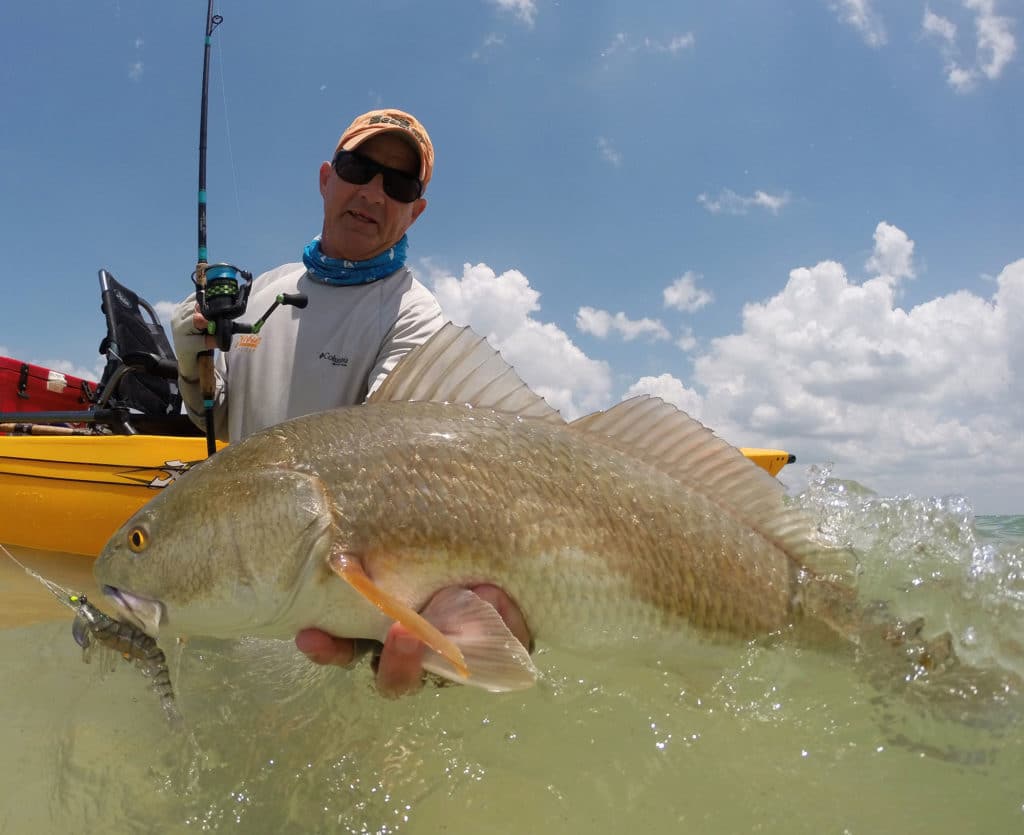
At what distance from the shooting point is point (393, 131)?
393cm

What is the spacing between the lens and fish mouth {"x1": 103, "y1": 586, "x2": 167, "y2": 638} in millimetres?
2160

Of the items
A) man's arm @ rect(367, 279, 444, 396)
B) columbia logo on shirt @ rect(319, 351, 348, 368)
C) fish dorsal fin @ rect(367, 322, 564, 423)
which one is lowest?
fish dorsal fin @ rect(367, 322, 564, 423)

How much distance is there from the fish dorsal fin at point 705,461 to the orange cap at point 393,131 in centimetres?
224

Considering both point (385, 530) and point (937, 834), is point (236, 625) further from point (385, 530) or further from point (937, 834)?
point (937, 834)

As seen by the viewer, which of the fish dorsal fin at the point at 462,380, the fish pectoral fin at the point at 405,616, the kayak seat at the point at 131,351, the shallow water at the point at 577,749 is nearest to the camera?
the fish pectoral fin at the point at 405,616

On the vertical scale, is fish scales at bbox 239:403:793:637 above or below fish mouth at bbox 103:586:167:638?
above

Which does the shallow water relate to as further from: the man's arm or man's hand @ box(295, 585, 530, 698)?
the man's arm

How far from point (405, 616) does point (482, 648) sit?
0.25 metres

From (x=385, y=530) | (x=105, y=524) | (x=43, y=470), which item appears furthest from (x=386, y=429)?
(x=43, y=470)

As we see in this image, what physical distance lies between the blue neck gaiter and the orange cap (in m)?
0.52

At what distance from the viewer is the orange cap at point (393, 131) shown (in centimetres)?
393

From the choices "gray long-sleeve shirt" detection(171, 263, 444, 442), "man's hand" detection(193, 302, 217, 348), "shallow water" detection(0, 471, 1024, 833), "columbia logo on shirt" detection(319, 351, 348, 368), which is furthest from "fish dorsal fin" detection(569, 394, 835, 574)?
"man's hand" detection(193, 302, 217, 348)

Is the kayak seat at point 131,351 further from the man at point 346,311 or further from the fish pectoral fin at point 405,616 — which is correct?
the fish pectoral fin at point 405,616

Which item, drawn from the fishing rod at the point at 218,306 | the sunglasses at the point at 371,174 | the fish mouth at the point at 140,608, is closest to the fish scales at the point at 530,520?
the fish mouth at the point at 140,608
